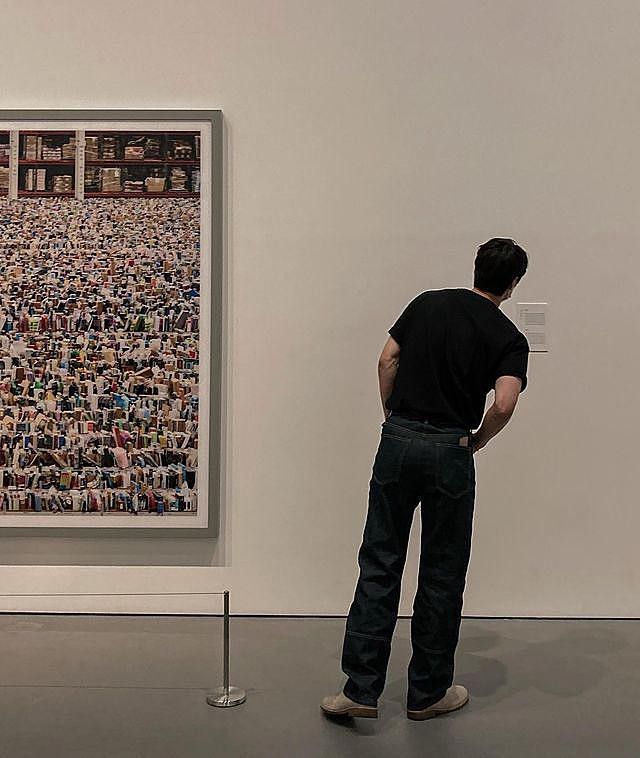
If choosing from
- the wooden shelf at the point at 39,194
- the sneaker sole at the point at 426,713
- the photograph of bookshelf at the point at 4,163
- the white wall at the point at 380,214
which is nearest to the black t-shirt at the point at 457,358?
the sneaker sole at the point at 426,713

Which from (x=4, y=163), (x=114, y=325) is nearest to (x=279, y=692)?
(x=114, y=325)

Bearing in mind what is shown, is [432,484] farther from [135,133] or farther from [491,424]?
[135,133]

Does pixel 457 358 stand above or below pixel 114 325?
below

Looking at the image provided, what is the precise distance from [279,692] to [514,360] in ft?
4.11

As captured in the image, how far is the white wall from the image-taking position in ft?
11.7

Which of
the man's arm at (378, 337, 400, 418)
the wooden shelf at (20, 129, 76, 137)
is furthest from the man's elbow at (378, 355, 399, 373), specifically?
the wooden shelf at (20, 129, 76, 137)

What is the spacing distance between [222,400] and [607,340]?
62.0 inches

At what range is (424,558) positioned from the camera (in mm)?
2627

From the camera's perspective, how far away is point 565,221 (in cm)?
357

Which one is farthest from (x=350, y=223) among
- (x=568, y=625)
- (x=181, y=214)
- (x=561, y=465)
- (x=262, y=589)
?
(x=568, y=625)

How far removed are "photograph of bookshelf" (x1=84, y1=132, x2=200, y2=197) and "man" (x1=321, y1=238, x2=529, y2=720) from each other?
54.3 inches

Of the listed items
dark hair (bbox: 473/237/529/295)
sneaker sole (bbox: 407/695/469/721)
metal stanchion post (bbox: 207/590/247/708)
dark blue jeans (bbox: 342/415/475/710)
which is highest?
dark hair (bbox: 473/237/529/295)

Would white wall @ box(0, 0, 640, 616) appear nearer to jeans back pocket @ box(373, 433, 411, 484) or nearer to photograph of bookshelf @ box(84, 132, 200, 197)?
photograph of bookshelf @ box(84, 132, 200, 197)

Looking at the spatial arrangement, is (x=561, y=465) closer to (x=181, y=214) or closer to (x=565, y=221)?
(x=565, y=221)
